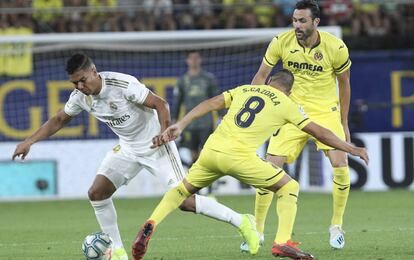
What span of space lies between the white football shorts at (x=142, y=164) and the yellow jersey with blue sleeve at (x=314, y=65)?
1634 mm

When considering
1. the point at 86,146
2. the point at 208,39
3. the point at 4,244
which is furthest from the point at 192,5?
the point at 4,244

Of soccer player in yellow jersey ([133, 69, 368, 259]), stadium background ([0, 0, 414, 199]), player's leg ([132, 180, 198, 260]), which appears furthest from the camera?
stadium background ([0, 0, 414, 199])

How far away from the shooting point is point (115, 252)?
9.16 meters

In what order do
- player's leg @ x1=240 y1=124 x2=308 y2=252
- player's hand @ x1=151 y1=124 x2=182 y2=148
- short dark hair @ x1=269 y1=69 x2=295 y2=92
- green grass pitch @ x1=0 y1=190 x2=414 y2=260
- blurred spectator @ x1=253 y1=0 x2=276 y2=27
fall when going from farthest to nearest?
blurred spectator @ x1=253 y1=0 x2=276 y2=27
player's leg @ x1=240 y1=124 x2=308 y2=252
green grass pitch @ x1=0 y1=190 x2=414 y2=260
short dark hair @ x1=269 y1=69 x2=295 y2=92
player's hand @ x1=151 y1=124 x2=182 y2=148

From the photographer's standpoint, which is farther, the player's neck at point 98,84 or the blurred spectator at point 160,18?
the blurred spectator at point 160,18

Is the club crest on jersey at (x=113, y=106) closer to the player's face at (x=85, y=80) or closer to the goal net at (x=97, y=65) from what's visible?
the player's face at (x=85, y=80)

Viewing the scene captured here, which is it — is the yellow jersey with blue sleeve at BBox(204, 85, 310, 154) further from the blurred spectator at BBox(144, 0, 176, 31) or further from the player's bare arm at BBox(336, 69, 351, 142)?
the blurred spectator at BBox(144, 0, 176, 31)

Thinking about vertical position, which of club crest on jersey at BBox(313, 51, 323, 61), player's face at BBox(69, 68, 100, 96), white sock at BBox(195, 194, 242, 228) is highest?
player's face at BBox(69, 68, 100, 96)

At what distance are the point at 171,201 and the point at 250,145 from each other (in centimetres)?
82

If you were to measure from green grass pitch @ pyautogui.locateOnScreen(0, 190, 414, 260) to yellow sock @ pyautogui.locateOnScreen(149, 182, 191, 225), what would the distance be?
704mm

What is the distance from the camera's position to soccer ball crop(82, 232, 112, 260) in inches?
339

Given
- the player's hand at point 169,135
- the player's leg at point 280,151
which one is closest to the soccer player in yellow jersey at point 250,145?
the player's hand at point 169,135

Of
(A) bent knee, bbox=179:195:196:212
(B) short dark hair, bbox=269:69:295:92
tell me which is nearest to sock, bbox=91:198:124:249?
(A) bent knee, bbox=179:195:196:212

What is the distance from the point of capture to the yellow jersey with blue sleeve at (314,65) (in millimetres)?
10359
